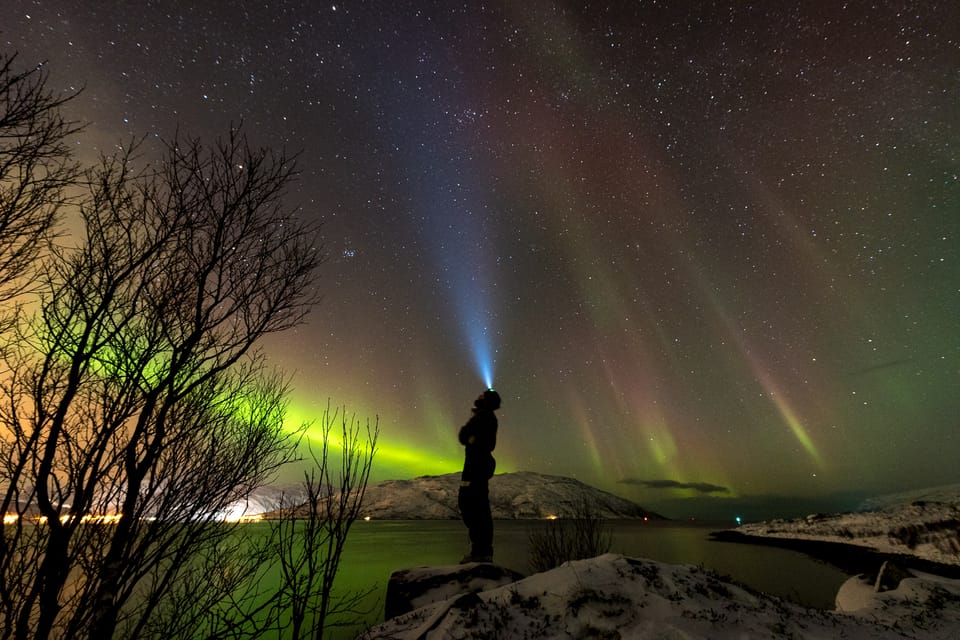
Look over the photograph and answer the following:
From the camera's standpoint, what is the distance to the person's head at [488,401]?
10500mm

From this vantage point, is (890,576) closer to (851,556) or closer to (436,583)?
(436,583)

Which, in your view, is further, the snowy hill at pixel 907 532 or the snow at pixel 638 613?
the snowy hill at pixel 907 532

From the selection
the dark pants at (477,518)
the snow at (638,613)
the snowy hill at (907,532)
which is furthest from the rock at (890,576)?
the snowy hill at (907,532)

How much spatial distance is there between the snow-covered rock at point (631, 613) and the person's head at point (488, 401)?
4.00m


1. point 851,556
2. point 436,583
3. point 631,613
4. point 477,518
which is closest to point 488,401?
point 477,518

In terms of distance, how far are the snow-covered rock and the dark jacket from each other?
332cm

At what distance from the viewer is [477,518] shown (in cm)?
1023

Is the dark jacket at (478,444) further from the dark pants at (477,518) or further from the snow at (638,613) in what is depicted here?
the snow at (638,613)

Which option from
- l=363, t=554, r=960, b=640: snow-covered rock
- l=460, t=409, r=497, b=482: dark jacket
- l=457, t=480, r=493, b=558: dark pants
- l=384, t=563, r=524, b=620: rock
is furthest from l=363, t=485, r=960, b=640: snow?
l=460, t=409, r=497, b=482: dark jacket

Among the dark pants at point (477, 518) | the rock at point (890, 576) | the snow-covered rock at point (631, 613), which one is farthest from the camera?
the rock at point (890, 576)

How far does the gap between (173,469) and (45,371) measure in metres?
1.58

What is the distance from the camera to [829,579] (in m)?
33.6

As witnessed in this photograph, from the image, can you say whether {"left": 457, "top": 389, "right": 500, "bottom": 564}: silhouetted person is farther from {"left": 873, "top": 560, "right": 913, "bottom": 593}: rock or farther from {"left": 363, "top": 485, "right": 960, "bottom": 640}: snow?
{"left": 873, "top": 560, "right": 913, "bottom": 593}: rock

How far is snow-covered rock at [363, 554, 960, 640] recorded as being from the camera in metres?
5.53
